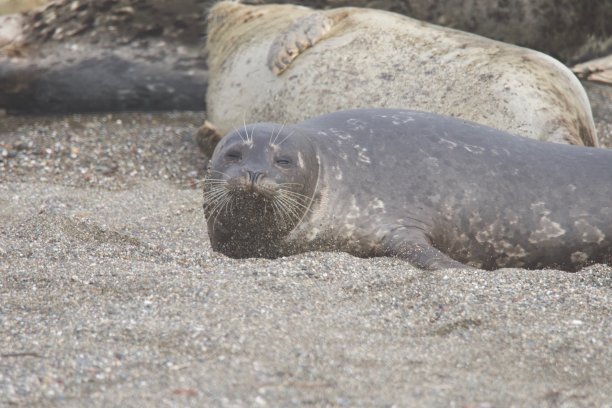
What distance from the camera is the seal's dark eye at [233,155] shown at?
14.5 feet

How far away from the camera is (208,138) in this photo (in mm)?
7320

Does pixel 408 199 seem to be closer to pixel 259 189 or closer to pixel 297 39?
pixel 259 189

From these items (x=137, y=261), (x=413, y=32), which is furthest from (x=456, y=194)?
(x=413, y=32)

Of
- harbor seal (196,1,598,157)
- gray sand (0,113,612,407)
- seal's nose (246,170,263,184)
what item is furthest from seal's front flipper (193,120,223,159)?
seal's nose (246,170,263,184)

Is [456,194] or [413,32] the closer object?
[456,194]

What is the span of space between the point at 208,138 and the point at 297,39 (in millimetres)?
948

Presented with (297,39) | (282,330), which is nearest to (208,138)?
(297,39)

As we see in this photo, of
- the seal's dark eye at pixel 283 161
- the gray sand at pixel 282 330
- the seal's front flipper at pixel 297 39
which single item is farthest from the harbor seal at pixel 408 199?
the seal's front flipper at pixel 297 39

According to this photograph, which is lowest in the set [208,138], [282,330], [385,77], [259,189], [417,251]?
[208,138]

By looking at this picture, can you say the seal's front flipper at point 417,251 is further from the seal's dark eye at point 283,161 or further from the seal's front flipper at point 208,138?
the seal's front flipper at point 208,138

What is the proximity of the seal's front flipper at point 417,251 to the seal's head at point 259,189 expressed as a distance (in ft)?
1.36

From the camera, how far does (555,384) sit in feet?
9.20

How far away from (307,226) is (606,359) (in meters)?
1.81

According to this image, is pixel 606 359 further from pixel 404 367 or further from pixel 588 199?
pixel 588 199
